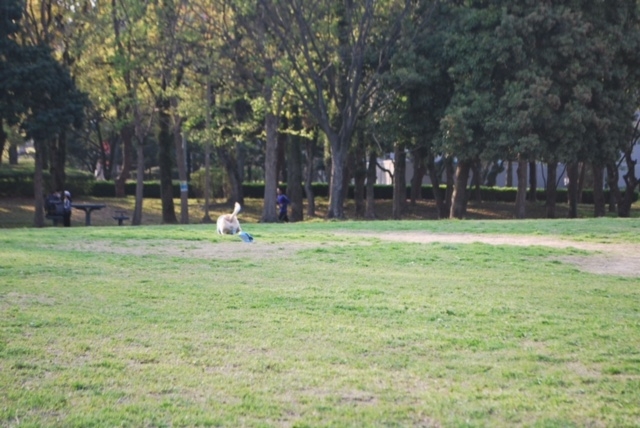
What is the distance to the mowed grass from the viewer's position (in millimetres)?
6148

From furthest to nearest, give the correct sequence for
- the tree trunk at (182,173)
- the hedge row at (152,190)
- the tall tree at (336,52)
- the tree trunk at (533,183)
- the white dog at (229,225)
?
the tree trunk at (533,183) → the hedge row at (152,190) → the tree trunk at (182,173) → the tall tree at (336,52) → the white dog at (229,225)

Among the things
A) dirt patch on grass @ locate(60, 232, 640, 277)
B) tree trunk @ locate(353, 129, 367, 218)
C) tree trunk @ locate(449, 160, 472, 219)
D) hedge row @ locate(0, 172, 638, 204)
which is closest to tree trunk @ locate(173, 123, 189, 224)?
tree trunk @ locate(353, 129, 367, 218)

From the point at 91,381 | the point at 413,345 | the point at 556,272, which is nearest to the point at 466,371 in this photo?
the point at 413,345

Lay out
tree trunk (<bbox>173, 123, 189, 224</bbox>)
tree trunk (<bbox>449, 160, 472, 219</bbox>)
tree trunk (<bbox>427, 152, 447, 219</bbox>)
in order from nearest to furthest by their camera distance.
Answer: tree trunk (<bbox>449, 160, 472, 219</bbox>), tree trunk (<bbox>173, 123, 189, 224</bbox>), tree trunk (<bbox>427, 152, 447, 219</bbox>)

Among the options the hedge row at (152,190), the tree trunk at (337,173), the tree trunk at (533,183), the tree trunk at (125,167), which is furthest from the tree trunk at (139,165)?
the tree trunk at (533,183)

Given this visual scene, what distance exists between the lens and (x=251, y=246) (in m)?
16.8

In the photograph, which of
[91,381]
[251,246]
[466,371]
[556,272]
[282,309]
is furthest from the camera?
[251,246]

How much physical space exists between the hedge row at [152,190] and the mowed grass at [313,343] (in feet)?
111

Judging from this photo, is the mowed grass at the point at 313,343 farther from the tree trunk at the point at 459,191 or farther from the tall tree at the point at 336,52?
the tree trunk at the point at 459,191

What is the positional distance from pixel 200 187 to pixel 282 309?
42.1 meters

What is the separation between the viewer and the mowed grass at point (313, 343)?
6.15 m

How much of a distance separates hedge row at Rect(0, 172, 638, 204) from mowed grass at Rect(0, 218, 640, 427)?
3389cm

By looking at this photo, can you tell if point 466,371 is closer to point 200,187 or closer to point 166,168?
point 166,168

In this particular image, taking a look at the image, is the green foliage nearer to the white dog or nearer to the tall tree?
the tall tree
